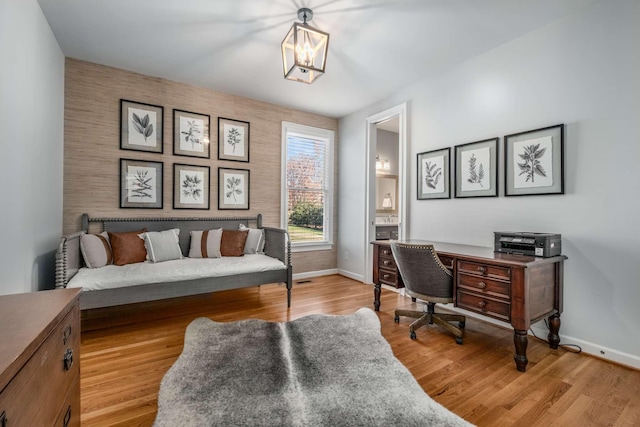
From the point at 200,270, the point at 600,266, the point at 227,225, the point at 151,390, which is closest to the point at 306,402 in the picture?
the point at 151,390

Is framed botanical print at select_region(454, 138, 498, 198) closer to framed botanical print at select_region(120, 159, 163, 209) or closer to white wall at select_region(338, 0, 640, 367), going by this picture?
white wall at select_region(338, 0, 640, 367)

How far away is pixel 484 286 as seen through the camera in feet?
7.19

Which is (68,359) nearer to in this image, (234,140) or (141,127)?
(141,127)

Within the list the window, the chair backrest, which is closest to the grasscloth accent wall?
the window

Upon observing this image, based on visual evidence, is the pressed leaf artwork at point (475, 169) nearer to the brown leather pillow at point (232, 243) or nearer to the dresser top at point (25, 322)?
the brown leather pillow at point (232, 243)

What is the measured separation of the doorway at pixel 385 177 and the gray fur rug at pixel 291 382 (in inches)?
71.7

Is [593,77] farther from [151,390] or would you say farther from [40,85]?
[40,85]

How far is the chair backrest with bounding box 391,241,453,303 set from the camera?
236cm

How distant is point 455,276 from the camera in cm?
238

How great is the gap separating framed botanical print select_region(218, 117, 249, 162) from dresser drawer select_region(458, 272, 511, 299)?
3.14 metres

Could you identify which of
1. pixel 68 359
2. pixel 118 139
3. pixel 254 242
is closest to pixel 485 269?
pixel 68 359

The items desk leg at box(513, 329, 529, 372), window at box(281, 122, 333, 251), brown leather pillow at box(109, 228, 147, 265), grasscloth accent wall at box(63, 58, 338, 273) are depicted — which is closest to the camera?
desk leg at box(513, 329, 529, 372)

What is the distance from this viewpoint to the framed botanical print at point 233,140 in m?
3.91

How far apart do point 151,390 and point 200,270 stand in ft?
4.10
